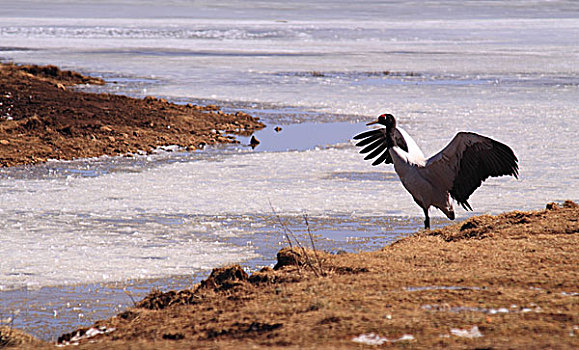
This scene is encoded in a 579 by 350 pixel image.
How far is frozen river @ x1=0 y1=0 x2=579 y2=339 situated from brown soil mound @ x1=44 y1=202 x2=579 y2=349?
78 cm

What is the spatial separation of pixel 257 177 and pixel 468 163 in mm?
3522

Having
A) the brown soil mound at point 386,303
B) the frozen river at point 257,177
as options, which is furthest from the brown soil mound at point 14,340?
the frozen river at point 257,177

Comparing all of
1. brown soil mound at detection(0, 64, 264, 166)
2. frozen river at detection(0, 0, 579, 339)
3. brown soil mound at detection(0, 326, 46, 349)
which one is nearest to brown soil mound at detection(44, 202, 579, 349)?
brown soil mound at detection(0, 326, 46, 349)

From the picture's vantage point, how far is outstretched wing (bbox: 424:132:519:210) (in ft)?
23.6

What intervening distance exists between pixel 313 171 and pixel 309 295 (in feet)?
19.3

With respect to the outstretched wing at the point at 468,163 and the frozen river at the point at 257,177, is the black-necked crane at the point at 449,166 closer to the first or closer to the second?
the outstretched wing at the point at 468,163

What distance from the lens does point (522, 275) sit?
5.05m

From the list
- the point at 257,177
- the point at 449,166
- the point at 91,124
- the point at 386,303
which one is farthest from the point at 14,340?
the point at 91,124

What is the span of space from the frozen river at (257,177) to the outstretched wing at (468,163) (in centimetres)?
62

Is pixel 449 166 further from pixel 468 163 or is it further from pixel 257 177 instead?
pixel 257 177

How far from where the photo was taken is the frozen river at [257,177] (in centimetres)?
653

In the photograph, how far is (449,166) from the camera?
24.5 ft

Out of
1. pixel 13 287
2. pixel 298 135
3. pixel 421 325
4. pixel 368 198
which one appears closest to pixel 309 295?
pixel 421 325

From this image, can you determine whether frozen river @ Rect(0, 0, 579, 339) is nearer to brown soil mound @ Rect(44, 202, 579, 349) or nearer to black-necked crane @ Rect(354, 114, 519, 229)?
black-necked crane @ Rect(354, 114, 519, 229)
